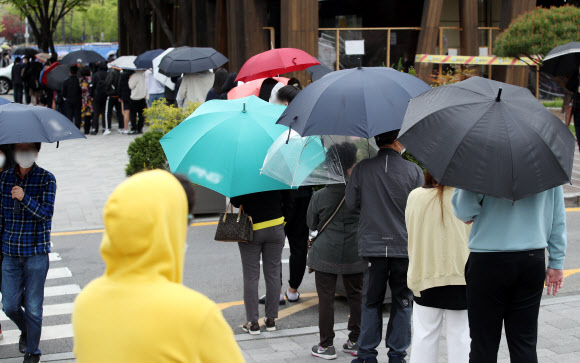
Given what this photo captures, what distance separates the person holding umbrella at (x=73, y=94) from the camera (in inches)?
816

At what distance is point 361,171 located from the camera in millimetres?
5473

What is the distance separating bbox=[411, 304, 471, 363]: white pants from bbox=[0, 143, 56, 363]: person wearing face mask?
289 centimetres

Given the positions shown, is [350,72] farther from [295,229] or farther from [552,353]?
[552,353]

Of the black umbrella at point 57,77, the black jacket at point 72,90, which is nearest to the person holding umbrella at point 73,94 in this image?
the black jacket at point 72,90

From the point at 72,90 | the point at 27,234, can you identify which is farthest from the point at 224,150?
the point at 72,90

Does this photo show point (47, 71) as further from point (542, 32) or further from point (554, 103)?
point (554, 103)

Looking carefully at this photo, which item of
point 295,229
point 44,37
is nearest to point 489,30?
point 295,229

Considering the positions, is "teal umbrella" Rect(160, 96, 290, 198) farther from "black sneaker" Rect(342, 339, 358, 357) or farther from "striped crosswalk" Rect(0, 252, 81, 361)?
"striped crosswalk" Rect(0, 252, 81, 361)

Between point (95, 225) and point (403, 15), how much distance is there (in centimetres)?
1509

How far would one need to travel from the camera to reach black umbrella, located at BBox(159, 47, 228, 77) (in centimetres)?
1494

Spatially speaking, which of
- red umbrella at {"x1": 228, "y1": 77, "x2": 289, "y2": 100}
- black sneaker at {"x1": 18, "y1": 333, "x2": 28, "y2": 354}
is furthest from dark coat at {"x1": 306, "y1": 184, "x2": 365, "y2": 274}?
red umbrella at {"x1": 228, "y1": 77, "x2": 289, "y2": 100}

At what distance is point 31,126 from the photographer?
567 cm

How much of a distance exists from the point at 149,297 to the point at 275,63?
8340 millimetres

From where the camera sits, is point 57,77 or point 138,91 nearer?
point 138,91
